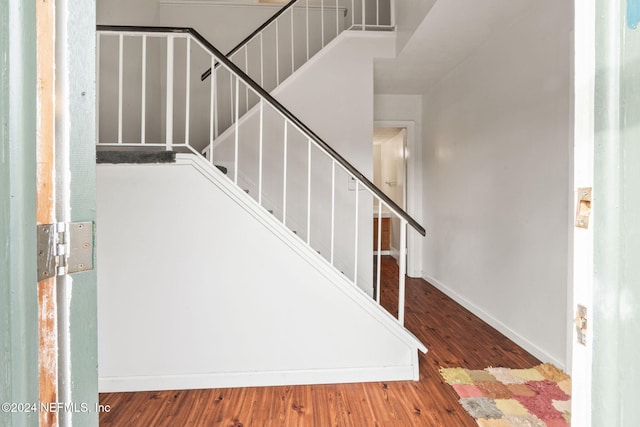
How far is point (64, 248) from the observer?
50 cm

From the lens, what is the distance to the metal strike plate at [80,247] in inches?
20.1

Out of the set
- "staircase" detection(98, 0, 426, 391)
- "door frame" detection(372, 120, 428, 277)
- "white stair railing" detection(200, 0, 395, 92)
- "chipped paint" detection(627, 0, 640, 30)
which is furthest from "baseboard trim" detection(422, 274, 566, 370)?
"white stair railing" detection(200, 0, 395, 92)

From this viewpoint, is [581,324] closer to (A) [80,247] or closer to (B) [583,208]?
(B) [583,208]

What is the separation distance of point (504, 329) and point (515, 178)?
4.02 feet

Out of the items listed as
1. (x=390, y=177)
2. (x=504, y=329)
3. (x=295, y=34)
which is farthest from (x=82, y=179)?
→ (x=390, y=177)

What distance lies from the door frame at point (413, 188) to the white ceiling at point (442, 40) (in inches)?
24.0

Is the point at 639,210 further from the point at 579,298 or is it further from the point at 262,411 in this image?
the point at 262,411

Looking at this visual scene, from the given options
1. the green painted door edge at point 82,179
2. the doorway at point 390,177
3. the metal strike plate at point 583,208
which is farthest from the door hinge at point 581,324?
the doorway at point 390,177

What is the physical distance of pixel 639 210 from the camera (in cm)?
41

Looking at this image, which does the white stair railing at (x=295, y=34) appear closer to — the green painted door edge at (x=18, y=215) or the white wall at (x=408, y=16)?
the white wall at (x=408, y=16)

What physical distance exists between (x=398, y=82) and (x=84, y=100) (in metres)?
3.85

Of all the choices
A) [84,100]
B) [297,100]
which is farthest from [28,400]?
[297,100]

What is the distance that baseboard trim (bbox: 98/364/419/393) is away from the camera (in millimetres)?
1866

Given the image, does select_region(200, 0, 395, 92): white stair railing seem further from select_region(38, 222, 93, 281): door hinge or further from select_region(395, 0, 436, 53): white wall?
→ select_region(38, 222, 93, 281): door hinge
